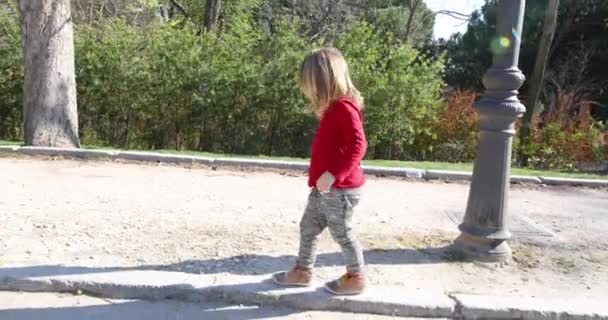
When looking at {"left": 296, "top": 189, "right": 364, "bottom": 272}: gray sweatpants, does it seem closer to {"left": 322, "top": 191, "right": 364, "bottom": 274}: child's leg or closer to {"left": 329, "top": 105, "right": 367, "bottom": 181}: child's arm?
{"left": 322, "top": 191, "right": 364, "bottom": 274}: child's leg

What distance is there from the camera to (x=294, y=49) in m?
12.9

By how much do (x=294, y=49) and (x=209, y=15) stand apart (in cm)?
918

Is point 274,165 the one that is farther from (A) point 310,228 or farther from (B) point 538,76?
(B) point 538,76

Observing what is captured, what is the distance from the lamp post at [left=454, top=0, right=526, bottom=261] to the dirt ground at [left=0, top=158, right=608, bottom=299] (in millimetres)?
224

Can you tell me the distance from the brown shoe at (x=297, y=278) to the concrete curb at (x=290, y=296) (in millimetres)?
57

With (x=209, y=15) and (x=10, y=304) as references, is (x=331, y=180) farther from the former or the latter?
(x=209, y=15)

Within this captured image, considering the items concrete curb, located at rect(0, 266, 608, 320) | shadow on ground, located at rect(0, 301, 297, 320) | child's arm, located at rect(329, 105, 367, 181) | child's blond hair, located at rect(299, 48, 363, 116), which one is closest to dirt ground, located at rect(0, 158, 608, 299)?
concrete curb, located at rect(0, 266, 608, 320)

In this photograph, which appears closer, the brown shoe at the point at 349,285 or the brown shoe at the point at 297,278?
the brown shoe at the point at 349,285

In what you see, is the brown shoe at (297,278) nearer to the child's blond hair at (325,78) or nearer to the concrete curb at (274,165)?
the child's blond hair at (325,78)

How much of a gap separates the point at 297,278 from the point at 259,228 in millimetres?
1423

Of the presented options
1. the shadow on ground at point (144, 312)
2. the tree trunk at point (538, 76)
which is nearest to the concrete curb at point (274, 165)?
the shadow on ground at point (144, 312)

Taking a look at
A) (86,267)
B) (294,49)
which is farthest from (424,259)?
(294,49)

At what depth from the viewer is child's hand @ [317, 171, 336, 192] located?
11.6ft

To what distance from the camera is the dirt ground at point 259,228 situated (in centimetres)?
425
